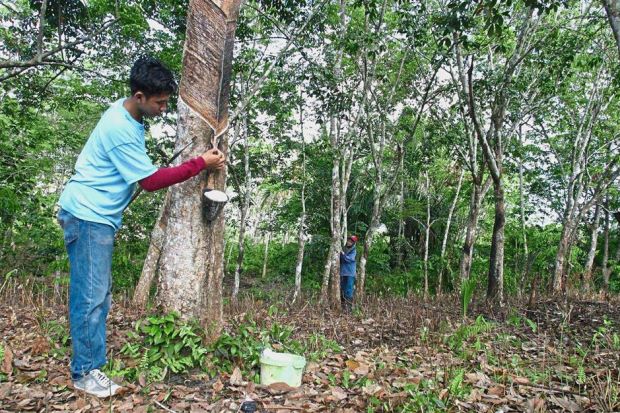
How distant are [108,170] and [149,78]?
606 mm

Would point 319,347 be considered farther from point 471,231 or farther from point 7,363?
point 471,231

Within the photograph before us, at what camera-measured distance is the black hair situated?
260 cm

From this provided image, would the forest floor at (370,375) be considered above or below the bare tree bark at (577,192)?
below

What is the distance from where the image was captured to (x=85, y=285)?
253 cm

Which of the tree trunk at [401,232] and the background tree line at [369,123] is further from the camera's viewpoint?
the tree trunk at [401,232]

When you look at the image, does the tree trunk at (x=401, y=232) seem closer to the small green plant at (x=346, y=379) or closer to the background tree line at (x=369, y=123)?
the background tree line at (x=369, y=123)

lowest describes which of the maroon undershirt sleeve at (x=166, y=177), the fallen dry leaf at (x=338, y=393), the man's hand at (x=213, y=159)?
the fallen dry leaf at (x=338, y=393)

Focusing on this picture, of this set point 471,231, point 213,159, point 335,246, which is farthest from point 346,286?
point 213,159

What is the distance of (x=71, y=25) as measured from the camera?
22.8 ft

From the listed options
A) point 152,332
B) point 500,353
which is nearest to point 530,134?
point 500,353

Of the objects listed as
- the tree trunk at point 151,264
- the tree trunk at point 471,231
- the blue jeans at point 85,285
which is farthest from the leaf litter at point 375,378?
the tree trunk at point 471,231

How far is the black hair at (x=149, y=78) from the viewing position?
2.60m

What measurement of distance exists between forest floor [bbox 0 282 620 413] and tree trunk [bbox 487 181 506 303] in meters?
2.01

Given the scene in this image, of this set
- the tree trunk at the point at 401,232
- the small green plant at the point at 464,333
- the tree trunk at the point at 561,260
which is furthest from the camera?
the tree trunk at the point at 401,232
